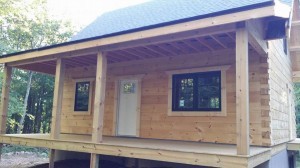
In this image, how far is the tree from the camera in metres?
12.9

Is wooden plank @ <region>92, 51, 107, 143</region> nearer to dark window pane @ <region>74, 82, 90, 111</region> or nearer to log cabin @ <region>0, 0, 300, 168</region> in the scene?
log cabin @ <region>0, 0, 300, 168</region>

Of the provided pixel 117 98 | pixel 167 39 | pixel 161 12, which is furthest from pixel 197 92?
pixel 161 12

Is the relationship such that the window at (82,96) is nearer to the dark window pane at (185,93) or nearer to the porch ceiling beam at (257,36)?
the dark window pane at (185,93)

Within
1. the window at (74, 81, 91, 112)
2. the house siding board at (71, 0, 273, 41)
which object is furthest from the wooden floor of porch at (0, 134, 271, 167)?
the house siding board at (71, 0, 273, 41)

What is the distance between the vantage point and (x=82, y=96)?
9.05 metres

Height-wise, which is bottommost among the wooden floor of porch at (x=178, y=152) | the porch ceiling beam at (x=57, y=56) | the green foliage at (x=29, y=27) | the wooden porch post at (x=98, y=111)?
the wooden floor of porch at (x=178, y=152)

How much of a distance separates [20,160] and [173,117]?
6.61 m

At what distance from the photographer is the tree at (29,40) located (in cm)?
1295

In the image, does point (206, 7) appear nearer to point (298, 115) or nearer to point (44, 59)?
point (44, 59)

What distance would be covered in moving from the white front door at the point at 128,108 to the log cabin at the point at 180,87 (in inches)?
1.2

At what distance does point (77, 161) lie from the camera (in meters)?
7.91

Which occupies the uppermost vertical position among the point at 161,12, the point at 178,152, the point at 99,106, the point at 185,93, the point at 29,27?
the point at 29,27

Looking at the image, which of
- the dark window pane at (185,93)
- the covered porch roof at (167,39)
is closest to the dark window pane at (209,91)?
the dark window pane at (185,93)

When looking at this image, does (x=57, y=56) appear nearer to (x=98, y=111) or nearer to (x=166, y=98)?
(x=98, y=111)
